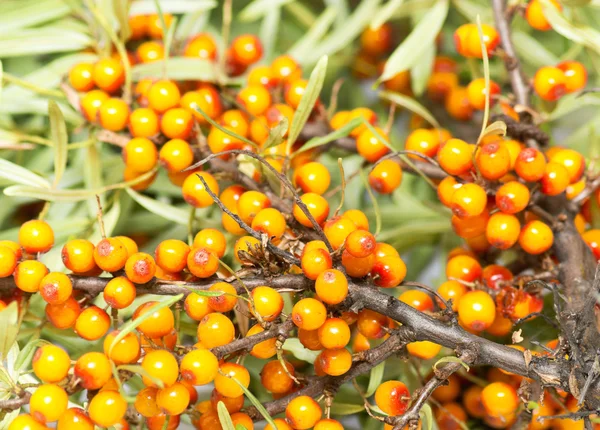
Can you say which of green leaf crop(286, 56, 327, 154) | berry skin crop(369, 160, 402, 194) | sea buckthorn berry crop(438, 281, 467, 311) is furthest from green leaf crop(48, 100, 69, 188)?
sea buckthorn berry crop(438, 281, 467, 311)

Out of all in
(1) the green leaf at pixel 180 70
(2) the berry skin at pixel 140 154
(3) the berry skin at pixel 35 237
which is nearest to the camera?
(3) the berry skin at pixel 35 237

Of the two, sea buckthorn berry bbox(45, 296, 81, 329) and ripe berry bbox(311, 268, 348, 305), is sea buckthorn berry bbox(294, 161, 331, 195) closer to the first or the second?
ripe berry bbox(311, 268, 348, 305)

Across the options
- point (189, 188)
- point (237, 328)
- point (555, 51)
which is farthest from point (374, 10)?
point (237, 328)

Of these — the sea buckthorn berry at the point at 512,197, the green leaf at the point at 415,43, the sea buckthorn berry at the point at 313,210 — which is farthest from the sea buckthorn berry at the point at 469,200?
the green leaf at the point at 415,43

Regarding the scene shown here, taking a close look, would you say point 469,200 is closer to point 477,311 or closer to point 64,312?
point 477,311

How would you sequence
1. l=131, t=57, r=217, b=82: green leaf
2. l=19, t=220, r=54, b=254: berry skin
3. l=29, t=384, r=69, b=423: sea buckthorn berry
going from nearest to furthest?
l=29, t=384, r=69, b=423: sea buckthorn berry < l=19, t=220, r=54, b=254: berry skin < l=131, t=57, r=217, b=82: green leaf

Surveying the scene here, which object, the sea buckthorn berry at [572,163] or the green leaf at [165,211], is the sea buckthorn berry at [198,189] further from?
the sea buckthorn berry at [572,163]
